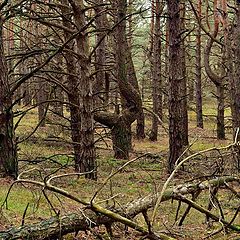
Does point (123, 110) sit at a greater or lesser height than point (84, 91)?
lesser

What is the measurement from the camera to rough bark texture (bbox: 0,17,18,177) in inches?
390

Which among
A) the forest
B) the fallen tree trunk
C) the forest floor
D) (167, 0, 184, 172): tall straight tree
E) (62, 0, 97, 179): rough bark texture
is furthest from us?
(167, 0, 184, 172): tall straight tree

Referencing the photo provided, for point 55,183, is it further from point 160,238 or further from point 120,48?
point 120,48

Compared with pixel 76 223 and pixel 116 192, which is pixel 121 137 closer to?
pixel 116 192

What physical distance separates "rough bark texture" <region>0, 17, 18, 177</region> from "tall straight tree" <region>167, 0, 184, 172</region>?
16.2 ft

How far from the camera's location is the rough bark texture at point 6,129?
9.90 metres

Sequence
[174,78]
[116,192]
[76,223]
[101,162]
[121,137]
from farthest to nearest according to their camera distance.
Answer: [121,137] < [101,162] < [174,78] < [116,192] < [76,223]

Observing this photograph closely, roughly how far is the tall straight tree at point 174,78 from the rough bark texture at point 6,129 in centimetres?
495

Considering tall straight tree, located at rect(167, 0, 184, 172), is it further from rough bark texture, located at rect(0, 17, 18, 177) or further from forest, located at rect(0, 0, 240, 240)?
rough bark texture, located at rect(0, 17, 18, 177)

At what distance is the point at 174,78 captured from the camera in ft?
42.9

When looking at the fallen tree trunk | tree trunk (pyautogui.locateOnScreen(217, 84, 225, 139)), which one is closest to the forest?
the fallen tree trunk

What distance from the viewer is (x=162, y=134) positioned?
28.9 m

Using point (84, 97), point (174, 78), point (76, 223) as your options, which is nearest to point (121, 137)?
point (174, 78)

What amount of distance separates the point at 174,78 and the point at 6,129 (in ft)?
17.2
